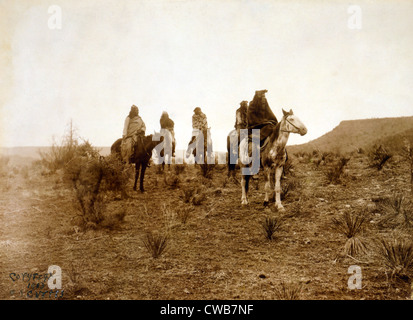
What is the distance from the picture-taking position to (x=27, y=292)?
4.10 metres

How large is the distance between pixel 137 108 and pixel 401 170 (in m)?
9.48

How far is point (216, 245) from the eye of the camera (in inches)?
231

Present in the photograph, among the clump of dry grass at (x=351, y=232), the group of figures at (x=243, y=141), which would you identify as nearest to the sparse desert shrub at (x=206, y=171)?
the group of figures at (x=243, y=141)

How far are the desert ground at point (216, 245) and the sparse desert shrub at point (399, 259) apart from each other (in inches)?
1.2

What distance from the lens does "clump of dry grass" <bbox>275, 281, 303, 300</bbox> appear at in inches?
145

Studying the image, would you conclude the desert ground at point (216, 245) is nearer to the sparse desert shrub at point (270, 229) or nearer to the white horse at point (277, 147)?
the sparse desert shrub at point (270, 229)

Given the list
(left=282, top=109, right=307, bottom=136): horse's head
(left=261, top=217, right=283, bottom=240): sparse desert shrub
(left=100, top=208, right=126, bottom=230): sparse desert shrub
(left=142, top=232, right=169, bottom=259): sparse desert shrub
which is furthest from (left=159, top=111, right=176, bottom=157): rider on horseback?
(left=142, top=232, right=169, bottom=259): sparse desert shrub

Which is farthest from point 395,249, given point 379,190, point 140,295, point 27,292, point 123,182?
point 123,182

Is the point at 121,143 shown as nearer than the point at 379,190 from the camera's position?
No

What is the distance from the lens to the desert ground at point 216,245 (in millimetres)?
4184

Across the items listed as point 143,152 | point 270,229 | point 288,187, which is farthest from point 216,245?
point 143,152

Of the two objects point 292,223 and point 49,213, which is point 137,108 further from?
point 292,223

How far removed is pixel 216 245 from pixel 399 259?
302 centimetres

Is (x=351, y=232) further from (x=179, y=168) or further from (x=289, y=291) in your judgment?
(x=179, y=168)
